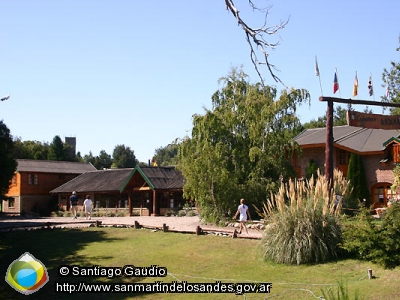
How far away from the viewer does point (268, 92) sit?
28.5 meters

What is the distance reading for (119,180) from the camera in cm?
4244

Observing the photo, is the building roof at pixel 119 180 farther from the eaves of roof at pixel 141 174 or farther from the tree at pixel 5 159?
the tree at pixel 5 159

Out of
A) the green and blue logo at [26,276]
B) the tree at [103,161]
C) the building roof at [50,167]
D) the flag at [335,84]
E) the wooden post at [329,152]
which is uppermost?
the tree at [103,161]

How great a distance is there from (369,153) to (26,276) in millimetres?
23014

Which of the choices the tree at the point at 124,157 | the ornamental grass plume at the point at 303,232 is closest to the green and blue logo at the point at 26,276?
the ornamental grass plume at the point at 303,232

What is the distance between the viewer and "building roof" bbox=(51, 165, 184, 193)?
124 ft

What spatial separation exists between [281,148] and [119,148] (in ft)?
199

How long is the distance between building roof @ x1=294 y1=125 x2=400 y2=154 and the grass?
14.2 m

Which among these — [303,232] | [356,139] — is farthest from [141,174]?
[303,232]

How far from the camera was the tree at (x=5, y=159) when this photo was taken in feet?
95.2

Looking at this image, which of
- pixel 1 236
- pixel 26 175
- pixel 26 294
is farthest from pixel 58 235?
pixel 26 175

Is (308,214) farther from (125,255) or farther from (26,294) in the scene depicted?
(26,294)

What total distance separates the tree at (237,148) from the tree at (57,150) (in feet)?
141

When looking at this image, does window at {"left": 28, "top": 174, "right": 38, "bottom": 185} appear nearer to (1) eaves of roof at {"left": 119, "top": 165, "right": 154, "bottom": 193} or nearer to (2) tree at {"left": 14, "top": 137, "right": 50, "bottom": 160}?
(1) eaves of roof at {"left": 119, "top": 165, "right": 154, "bottom": 193}
